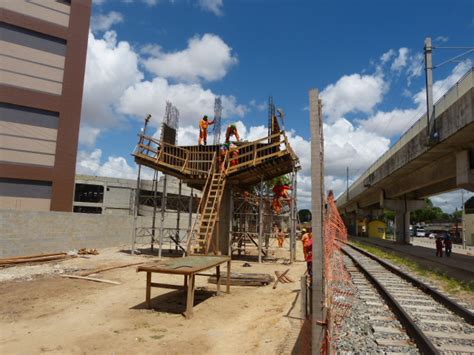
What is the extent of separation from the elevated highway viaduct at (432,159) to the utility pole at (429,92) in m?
0.26

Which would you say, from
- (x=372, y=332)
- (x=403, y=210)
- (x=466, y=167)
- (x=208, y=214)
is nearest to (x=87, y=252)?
(x=208, y=214)

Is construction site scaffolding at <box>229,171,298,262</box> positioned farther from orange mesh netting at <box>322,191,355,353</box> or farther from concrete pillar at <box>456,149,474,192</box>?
concrete pillar at <box>456,149,474,192</box>

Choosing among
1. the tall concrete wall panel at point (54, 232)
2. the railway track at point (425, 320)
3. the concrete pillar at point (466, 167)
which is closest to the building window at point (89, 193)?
the tall concrete wall panel at point (54, 232)

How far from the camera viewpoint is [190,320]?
7.78 meters

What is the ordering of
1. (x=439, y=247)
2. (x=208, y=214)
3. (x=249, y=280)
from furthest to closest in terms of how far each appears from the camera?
(x=439, y=247)
(x=208, y=214)
(x=249, y=280)

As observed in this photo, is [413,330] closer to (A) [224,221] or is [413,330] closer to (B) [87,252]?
(A) [224,221]

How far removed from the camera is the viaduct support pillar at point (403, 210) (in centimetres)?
3684

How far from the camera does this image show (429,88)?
59.5 ft

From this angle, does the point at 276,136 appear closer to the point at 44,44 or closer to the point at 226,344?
the point at 226,344

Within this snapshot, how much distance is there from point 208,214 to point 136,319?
8813 mm

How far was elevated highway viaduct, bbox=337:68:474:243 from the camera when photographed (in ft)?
45.1

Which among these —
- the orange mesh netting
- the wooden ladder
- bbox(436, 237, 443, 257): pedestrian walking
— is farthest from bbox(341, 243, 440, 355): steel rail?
bbox(436, 237, 443, 257): pedestrian walking

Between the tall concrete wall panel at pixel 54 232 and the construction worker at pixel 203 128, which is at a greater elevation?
the construction worker at pixel 203 128

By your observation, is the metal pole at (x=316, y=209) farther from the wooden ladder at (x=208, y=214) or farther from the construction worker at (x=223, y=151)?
the construction worker at (x=223, y=151)
